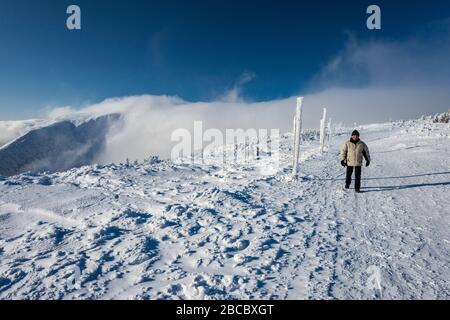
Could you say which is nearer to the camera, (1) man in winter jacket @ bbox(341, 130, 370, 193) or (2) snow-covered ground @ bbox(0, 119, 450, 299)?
(2) snow-covered ground @ bbox(0, 119, 450, 299)

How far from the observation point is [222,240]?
592 centimetres

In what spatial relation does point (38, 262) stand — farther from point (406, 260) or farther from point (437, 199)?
point (437, 199)

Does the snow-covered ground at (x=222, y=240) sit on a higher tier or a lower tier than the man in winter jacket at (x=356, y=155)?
lower

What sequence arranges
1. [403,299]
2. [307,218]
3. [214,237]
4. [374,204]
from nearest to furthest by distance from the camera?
[403,299] < [214,237] < [307,218] < [374,204]

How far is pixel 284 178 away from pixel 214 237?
6.63 m

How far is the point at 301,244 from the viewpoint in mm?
5734

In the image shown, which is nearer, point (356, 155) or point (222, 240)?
point (222, 240)

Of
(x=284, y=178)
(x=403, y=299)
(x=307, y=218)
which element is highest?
(x=284, y=178)

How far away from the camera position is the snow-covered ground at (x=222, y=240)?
4234 mm

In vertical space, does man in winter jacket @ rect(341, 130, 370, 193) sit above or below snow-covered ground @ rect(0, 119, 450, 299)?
above

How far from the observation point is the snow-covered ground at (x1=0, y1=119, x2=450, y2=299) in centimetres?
423

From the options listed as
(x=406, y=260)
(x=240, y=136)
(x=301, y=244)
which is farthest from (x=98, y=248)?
(x=240, y=136)

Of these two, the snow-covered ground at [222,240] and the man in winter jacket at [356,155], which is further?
the man in winter jacket at [356,155]

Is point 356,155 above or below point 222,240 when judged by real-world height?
above
